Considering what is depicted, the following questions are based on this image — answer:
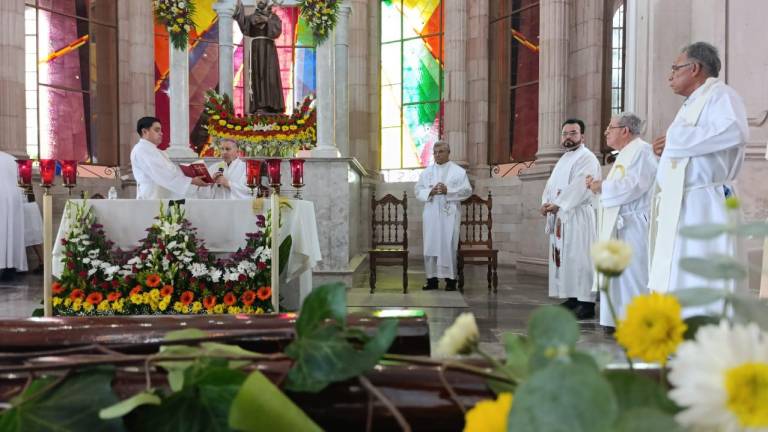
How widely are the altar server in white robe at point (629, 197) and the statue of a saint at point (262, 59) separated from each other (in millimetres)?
4889

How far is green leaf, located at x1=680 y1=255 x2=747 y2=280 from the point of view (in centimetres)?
39

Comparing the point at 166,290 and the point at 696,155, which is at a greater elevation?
the point at 696,155

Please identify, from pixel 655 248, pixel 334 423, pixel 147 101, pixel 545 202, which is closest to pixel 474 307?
pixel 545 202

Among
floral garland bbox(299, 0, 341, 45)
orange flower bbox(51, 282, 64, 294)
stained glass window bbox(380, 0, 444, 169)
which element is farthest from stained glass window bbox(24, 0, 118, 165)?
orange flower bbox(51, 282, 64, 294)

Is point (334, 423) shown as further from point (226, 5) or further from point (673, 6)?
point (226, 5)

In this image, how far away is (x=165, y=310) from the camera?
4902 mm

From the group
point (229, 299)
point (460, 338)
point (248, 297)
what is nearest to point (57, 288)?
point (229, 299)

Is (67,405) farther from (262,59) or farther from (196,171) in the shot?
(262,59)

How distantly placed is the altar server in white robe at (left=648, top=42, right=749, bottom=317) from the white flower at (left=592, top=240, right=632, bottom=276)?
365 cm

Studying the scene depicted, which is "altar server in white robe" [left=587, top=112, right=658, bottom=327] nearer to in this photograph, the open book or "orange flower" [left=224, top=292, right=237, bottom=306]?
"orange flower" [left=224, top=292, right=237, bottom=306]

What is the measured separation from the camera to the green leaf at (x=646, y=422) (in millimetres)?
293

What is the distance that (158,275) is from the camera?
16.2ft

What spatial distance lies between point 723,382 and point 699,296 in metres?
0.13

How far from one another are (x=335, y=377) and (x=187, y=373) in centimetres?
12
